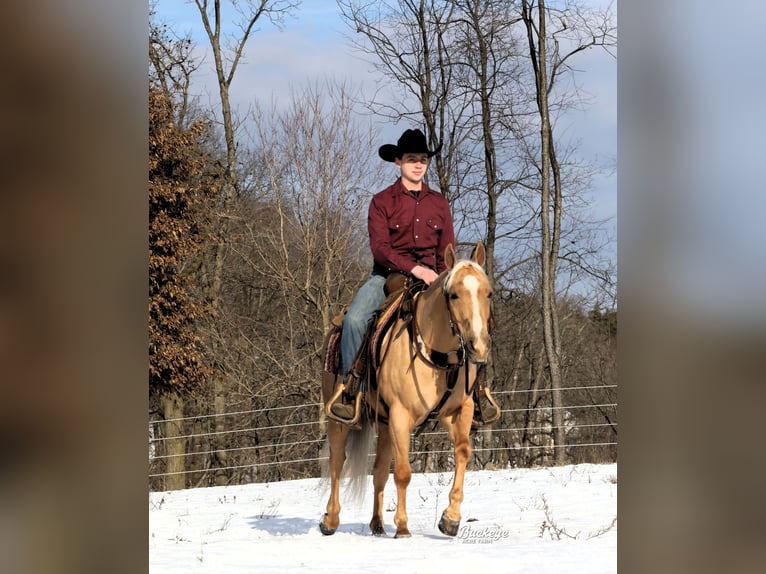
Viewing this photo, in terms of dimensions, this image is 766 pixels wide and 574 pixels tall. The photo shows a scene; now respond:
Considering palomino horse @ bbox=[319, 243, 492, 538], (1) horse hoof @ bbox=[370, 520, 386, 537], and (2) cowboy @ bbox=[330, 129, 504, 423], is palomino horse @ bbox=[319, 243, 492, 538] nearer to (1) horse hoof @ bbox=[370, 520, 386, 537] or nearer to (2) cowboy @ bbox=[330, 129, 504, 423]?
(1) horse hoof @ bbox=[370, 520, 386, 537]

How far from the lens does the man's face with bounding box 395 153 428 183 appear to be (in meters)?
7.55

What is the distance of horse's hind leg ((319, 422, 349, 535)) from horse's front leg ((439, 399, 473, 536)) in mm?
A: 1122

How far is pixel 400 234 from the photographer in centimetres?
746

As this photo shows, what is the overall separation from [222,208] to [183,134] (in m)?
2.94

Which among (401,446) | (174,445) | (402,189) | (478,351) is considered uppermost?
(402,189)

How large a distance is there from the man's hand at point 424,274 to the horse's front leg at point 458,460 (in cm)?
94

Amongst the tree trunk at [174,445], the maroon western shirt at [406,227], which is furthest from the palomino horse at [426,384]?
the tree trunk at [174,445]

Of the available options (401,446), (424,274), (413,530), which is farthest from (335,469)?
(424,274)

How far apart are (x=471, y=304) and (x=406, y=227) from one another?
60.1 inches

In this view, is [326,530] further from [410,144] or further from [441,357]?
[410,144]

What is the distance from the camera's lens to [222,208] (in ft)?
56.9
